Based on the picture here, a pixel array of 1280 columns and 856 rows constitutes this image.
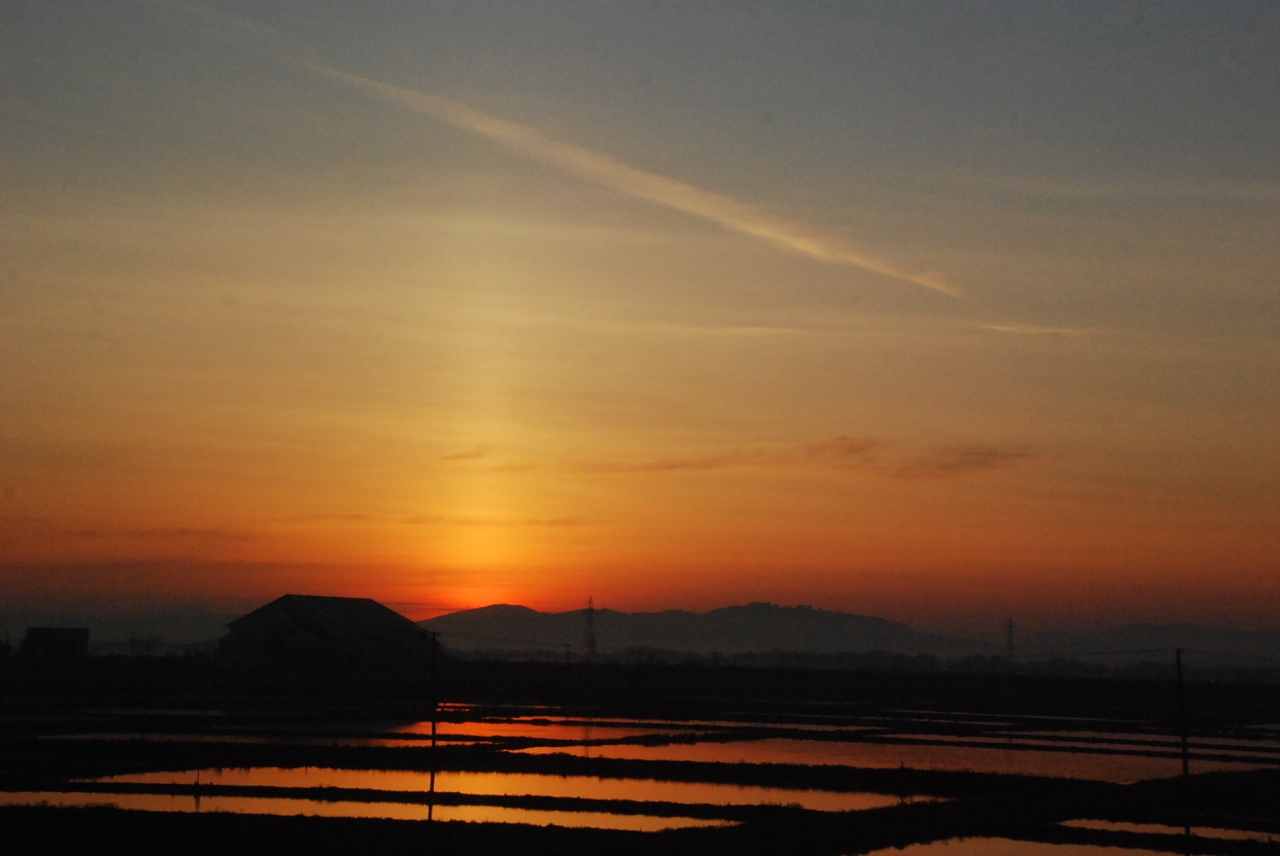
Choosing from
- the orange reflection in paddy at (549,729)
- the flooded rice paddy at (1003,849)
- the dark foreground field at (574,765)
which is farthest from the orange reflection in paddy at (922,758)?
the flooded rice paddy at (1003,849)

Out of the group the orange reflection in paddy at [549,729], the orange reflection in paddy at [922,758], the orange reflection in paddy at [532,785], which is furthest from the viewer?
the orange reflection in paddy at [549,729]

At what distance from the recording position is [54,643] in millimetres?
84125

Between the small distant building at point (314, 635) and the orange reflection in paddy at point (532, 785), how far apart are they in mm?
56967

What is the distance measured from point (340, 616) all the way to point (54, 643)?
763 inches

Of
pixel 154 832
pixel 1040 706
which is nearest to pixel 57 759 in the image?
pixel 154 832

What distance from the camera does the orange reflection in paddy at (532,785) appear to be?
1124 inches

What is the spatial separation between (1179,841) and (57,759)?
90.4 ft

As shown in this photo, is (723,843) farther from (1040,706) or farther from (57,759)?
(1040,706)

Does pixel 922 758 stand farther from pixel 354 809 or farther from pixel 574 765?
pixel 354 809

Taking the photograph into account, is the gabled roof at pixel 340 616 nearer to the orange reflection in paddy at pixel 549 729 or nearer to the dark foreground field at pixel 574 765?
the dark foreground field at pixel 574 765

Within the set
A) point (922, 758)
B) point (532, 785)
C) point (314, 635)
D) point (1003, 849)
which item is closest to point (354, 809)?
point (532, 785)

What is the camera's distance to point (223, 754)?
35.8m

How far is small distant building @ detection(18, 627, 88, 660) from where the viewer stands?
273 feet

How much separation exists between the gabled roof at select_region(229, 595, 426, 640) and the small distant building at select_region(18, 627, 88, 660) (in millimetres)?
10412
